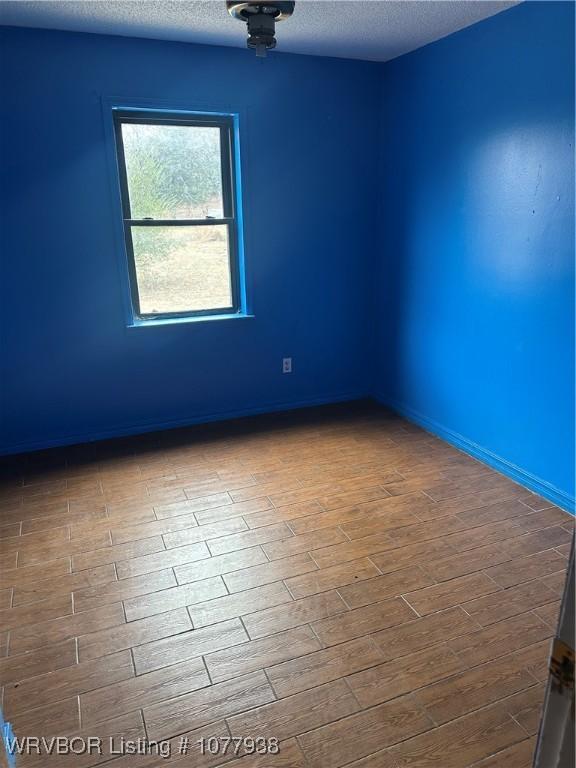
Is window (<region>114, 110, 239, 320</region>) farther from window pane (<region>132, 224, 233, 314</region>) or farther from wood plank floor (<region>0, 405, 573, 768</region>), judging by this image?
wood plank floor (<region>0, 405, 573, 768</region>)

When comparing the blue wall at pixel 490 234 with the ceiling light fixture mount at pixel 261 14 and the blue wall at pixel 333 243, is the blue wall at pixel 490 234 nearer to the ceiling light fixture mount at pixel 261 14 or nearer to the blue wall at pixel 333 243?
the blue wall at pixel 333 243

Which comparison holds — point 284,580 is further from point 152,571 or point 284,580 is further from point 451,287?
point 451,287

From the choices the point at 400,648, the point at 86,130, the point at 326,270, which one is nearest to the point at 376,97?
the point at 326,270

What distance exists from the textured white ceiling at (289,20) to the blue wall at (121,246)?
0.17 metres

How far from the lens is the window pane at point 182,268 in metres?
3.36

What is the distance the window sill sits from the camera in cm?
339

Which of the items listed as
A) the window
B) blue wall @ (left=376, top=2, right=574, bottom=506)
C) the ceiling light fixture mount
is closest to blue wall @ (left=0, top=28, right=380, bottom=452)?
the window

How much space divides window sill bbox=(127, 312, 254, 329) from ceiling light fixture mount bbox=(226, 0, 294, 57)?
1.67m

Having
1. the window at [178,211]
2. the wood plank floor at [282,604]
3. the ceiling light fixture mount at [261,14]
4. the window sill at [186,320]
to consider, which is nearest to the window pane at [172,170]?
the window at [178,211]

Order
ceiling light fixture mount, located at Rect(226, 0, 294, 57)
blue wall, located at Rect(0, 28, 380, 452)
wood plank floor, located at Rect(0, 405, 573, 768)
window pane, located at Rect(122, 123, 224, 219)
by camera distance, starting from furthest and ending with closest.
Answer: window pane, located at Rect(122, 123, 224, 219) → blue wall, located at Rect(0, 28, 380, 452) → ceiling light fixture mount, located at Rect(226, 0, 294, 57) → wood plank floor, located at Rect(0, 405, 573, 768)

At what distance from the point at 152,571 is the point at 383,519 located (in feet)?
3.59

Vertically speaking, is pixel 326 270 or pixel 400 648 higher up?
pixel 326 270

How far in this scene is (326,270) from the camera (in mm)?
3783

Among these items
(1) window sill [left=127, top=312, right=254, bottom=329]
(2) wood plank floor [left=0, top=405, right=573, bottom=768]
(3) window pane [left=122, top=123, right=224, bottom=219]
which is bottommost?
(2) wood plank floor [left=0, top=405, right=573, bottom=768]
